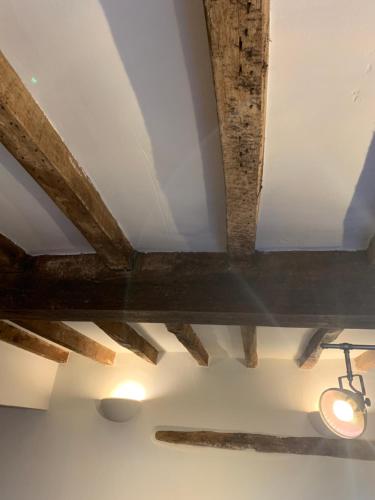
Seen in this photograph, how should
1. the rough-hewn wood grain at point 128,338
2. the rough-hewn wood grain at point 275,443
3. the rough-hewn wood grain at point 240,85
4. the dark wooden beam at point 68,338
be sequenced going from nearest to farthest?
the rough-hewn wood grain at point 240,85 < the rough-hewn wood grain at point 128,338 < the dark wooden beam at point 68,338 < the rough-hewn wood grain at point 275,443

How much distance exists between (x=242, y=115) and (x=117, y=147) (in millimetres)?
349

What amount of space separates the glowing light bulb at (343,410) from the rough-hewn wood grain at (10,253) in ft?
5.41

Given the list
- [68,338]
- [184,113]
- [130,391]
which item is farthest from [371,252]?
[130,391]

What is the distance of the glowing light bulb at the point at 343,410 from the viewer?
1728mm

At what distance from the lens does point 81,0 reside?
0.59 meters

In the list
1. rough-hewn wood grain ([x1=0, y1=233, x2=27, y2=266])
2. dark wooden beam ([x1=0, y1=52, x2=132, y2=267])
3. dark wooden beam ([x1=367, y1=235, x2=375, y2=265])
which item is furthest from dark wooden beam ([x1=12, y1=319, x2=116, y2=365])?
dark wooden beam ([x1=367, y1=235, x2=375, y2=265])

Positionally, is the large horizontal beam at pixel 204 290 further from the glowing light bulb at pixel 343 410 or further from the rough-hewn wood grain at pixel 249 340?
the glowing light bulb at pixel 343 410

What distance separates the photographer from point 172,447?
2809 mm

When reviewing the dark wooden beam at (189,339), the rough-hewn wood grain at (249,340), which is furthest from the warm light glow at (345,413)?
the dark wooden beam at (189,339)

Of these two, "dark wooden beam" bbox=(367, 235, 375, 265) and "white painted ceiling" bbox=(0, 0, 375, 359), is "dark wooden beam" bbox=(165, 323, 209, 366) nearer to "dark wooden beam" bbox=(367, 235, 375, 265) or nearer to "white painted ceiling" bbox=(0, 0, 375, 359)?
"white painted ceiling" bbox=(0, 0, 375, 359)

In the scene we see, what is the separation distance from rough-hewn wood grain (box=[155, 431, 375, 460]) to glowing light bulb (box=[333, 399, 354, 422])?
1037 millimetres

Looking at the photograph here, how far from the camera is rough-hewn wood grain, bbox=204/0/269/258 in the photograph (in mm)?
508

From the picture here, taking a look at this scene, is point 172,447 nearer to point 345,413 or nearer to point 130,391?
point 130,391

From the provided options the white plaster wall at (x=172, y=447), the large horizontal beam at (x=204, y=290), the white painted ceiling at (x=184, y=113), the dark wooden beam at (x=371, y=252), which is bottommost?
the white plaster wall at (x=172, y=447)
